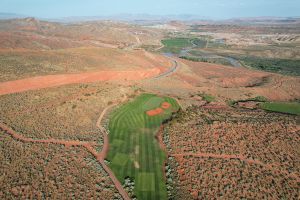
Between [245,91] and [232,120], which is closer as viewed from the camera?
[232,120]

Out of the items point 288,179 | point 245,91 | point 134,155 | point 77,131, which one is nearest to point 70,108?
point 77,131

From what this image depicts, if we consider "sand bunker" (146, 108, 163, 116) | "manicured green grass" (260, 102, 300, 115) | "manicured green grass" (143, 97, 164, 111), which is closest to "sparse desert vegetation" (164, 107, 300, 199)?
"sand bunker" (146, 108, 163, 116)

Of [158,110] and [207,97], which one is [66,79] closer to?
[158,110]

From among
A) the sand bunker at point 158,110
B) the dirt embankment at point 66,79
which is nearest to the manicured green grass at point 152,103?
the sand bunker at point 158,110

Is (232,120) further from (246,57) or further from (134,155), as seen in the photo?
(246,57)

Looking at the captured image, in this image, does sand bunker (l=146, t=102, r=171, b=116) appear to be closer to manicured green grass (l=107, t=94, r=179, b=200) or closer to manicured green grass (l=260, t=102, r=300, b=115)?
manicured green grass (l=107, t=94, r=179, b=200)

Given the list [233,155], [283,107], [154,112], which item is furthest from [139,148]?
[283,107]
